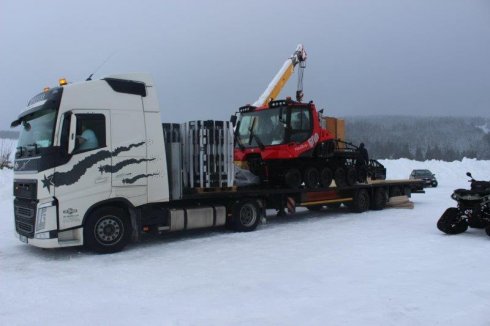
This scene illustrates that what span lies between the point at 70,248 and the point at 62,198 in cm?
152

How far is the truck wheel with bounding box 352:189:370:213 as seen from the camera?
15031 millimetres

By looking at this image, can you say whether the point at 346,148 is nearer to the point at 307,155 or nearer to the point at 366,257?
the point at 307,155

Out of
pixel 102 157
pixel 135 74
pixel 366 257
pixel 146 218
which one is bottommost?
pixel 366 257

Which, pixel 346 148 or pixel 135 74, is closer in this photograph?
pixel 135 74

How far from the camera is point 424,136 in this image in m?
84.5

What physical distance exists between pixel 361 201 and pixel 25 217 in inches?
411

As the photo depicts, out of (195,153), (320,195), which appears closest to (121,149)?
(195,153)

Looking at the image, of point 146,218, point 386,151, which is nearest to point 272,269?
point 146,218

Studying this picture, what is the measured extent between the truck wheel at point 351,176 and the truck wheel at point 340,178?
115 mm

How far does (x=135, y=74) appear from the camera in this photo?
9172mm

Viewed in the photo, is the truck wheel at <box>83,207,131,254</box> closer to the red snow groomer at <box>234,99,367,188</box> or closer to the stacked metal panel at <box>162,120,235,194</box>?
the stacked metal panel at <box>162,120,235,194</box>

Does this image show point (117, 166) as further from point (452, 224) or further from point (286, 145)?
point (452, 224)

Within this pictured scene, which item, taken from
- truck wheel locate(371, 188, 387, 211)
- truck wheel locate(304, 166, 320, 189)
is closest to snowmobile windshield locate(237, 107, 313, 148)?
truck wheel locate(304, 166, 320, 189)

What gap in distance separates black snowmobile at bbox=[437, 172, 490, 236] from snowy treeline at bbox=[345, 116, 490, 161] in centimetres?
4528
